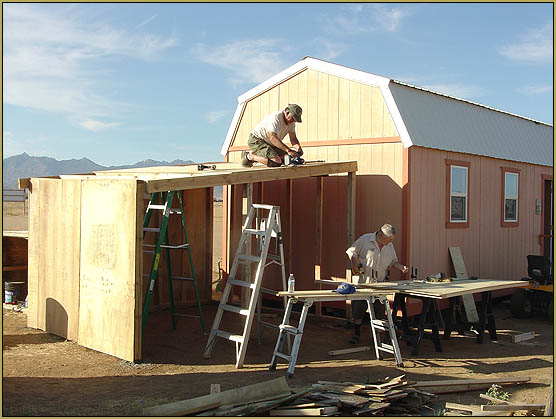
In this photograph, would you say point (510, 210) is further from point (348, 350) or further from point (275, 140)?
point (275, 140)

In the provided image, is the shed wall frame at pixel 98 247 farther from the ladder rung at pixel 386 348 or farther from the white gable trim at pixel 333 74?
the ladder rung at pixel 386 348

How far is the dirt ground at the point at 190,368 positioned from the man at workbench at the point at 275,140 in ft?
9.22

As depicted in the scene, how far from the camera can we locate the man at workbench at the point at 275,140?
9.07m

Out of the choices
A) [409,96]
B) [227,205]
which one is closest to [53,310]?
[227,205]

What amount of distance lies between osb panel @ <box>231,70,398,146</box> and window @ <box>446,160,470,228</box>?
1666 millimetres

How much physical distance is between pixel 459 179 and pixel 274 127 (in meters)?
4.18

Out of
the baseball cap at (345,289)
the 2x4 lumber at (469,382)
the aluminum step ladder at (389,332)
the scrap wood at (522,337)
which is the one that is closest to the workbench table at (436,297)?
the aluminum step ladder at (389,332)

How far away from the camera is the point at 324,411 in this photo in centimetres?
561

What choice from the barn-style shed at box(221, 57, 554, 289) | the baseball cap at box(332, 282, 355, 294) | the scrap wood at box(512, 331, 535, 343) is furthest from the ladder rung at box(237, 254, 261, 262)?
the scrap wood at box(512, 331, 535, 343)

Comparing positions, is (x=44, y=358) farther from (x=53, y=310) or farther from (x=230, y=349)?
(x=230, y=349)

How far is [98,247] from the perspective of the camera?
8.18 m

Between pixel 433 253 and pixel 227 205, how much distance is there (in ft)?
13.6

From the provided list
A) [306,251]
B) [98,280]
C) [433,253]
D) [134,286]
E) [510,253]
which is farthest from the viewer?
[510,253]

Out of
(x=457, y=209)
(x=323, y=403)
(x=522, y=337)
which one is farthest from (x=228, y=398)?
(x=457, y=209)
